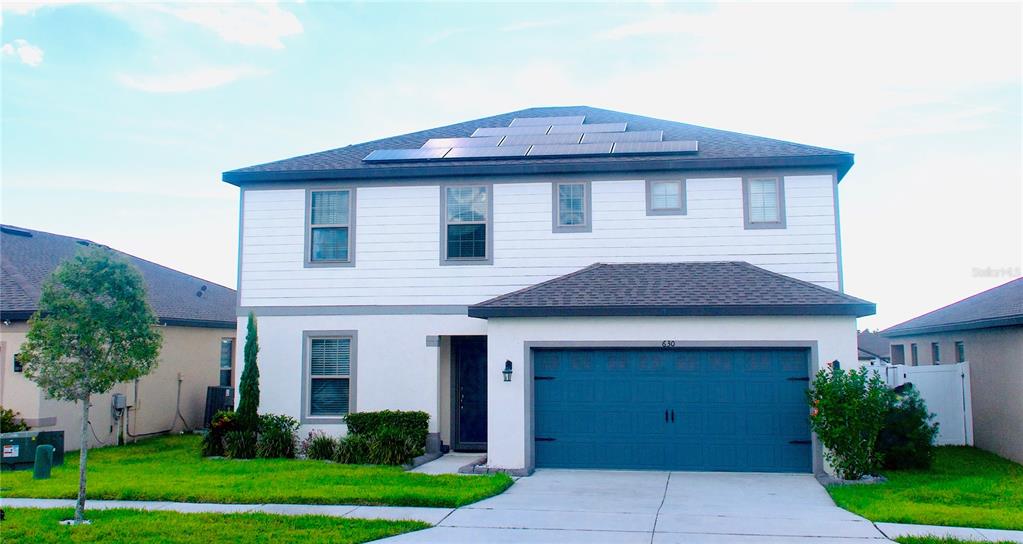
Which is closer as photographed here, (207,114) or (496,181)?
(496,181)

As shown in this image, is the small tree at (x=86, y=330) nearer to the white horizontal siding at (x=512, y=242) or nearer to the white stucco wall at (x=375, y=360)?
the white stucco wall at (x=375, y=360)

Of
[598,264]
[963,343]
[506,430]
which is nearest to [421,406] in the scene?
[506,430]

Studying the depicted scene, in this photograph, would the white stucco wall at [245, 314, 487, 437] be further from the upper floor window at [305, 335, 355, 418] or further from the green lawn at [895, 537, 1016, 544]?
the green lawn at [895, 537, 1016, 544]

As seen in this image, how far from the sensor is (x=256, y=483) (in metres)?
11.7

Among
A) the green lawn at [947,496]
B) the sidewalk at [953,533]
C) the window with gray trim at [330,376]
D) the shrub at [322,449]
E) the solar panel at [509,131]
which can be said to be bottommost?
the sidewalk at [953,533]

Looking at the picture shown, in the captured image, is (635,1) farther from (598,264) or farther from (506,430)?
(506,430)

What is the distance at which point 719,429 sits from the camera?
43.3ft

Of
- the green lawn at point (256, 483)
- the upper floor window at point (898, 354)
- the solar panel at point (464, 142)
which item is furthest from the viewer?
the upper floor window at point (898, 354)

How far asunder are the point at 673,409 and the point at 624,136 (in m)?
6.35

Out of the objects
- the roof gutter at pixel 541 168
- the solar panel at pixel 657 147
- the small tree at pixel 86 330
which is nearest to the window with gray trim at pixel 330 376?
the roof gutter at pixel 541 168

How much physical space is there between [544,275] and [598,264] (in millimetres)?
1046

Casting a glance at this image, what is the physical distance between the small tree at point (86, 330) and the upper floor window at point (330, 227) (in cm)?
612

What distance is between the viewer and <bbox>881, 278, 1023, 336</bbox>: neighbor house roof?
14.4 m

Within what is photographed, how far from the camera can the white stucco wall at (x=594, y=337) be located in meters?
12.9
